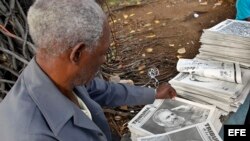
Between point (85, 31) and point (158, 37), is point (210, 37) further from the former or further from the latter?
point (158, 37)

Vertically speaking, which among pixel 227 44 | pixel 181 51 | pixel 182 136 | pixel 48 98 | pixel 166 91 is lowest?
pixel 181 51

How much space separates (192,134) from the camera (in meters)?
1.52

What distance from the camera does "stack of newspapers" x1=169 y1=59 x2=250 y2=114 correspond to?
1.66m

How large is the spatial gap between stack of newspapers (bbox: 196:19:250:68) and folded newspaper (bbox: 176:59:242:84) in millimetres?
45

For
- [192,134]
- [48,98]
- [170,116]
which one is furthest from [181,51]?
[48,98]

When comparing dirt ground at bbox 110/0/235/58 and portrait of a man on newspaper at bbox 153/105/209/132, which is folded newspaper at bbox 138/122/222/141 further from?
dirt ground at bbox 110/0/235/58

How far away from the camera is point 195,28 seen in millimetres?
4152

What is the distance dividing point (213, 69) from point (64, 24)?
1111 mm

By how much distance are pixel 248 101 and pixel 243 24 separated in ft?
1.67

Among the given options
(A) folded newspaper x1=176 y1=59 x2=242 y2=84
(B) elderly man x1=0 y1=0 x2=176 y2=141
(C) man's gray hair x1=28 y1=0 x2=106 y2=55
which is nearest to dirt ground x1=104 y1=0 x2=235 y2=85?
(A) folded newspaper x1=176 y1=59 x2=242 y2=84

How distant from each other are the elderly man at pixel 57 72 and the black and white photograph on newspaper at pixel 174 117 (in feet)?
1.48

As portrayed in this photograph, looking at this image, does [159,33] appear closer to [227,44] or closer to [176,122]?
[227,44]

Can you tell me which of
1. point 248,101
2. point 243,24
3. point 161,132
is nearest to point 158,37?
point 243,24

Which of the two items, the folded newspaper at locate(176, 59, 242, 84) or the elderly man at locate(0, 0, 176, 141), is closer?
the elderly man at locate(0, 0, 176, 141)
